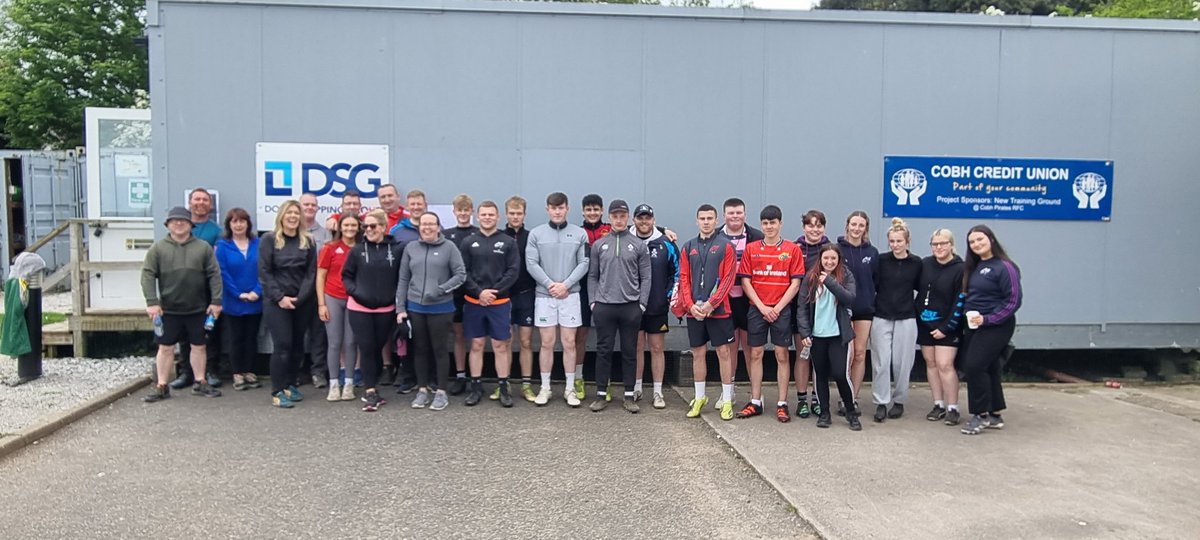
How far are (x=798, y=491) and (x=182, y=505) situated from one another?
358cm

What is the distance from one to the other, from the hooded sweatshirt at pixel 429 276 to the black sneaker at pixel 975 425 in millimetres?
4243

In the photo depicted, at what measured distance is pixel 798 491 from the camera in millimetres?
4531

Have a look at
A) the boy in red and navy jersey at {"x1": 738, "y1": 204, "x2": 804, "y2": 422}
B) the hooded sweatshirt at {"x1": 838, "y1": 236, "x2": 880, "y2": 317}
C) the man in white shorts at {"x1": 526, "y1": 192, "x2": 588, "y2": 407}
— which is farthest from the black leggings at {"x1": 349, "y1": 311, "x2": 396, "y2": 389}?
the hooded sweatshirt at {"x1": 838, "y1": 236, "x2": 880, "y2": 317}

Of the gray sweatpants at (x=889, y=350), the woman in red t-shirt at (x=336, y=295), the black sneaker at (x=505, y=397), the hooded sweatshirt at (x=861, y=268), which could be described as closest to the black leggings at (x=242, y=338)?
the woman in red t-shirt at (x=336, y=295)

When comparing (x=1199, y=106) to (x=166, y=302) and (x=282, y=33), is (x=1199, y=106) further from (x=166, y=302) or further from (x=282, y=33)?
(x=166, y=302)

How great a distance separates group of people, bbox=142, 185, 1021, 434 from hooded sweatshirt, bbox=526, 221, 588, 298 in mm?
12

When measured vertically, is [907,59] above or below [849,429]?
above

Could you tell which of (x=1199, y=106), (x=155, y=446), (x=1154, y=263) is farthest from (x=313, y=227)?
(x=1199, y=106)

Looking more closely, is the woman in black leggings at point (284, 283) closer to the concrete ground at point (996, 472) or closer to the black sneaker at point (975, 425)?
the concrete ground at point (996, 472)

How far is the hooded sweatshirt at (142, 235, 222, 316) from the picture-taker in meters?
6.30

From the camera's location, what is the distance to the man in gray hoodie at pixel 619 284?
247 inches

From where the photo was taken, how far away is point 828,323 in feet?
19.4

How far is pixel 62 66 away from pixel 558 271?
20.8 m

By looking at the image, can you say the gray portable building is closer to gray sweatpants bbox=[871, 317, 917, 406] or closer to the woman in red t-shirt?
the woman in red t-shirt
